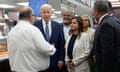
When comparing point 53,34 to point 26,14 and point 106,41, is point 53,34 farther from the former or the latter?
point 106,41

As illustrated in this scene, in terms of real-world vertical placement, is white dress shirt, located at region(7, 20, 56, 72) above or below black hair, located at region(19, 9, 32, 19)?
below

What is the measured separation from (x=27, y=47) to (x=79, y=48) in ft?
3.71

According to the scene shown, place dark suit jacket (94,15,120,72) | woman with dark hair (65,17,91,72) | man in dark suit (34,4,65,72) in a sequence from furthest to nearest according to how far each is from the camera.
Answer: man in dark suit (34,4,65,72)
woman with dark hair (65,17,91,72)
dark suit jacket (94,15,120,72)

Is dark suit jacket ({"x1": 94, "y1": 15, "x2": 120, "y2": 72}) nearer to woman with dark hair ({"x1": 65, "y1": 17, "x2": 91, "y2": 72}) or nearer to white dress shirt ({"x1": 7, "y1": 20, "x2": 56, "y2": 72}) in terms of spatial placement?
white dress shirt ({"x1": 7, "y1": 20, "x2": 56, "y2": 72})

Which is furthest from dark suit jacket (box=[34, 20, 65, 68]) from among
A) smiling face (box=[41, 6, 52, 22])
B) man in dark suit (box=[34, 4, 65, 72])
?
smiling face (box=[41, 6, 52, 22])

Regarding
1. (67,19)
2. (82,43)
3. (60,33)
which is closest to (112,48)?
(82,43)

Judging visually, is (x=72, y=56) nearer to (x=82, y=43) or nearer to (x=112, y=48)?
(x=82, y=43)

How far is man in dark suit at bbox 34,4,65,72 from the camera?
472 centimetres

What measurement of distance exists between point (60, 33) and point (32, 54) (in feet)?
3.90

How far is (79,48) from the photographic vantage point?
15.1 ft

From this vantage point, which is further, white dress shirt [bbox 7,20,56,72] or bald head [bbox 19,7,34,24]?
bald head [bbox 19,7,34,24]

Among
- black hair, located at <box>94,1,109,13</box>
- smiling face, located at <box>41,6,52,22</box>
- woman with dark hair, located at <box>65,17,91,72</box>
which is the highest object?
black hair, located at <box>94,1,109,13</box>

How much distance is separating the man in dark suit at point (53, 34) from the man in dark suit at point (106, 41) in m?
1.09

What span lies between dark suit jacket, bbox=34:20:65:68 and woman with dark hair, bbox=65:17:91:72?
0.21 m
